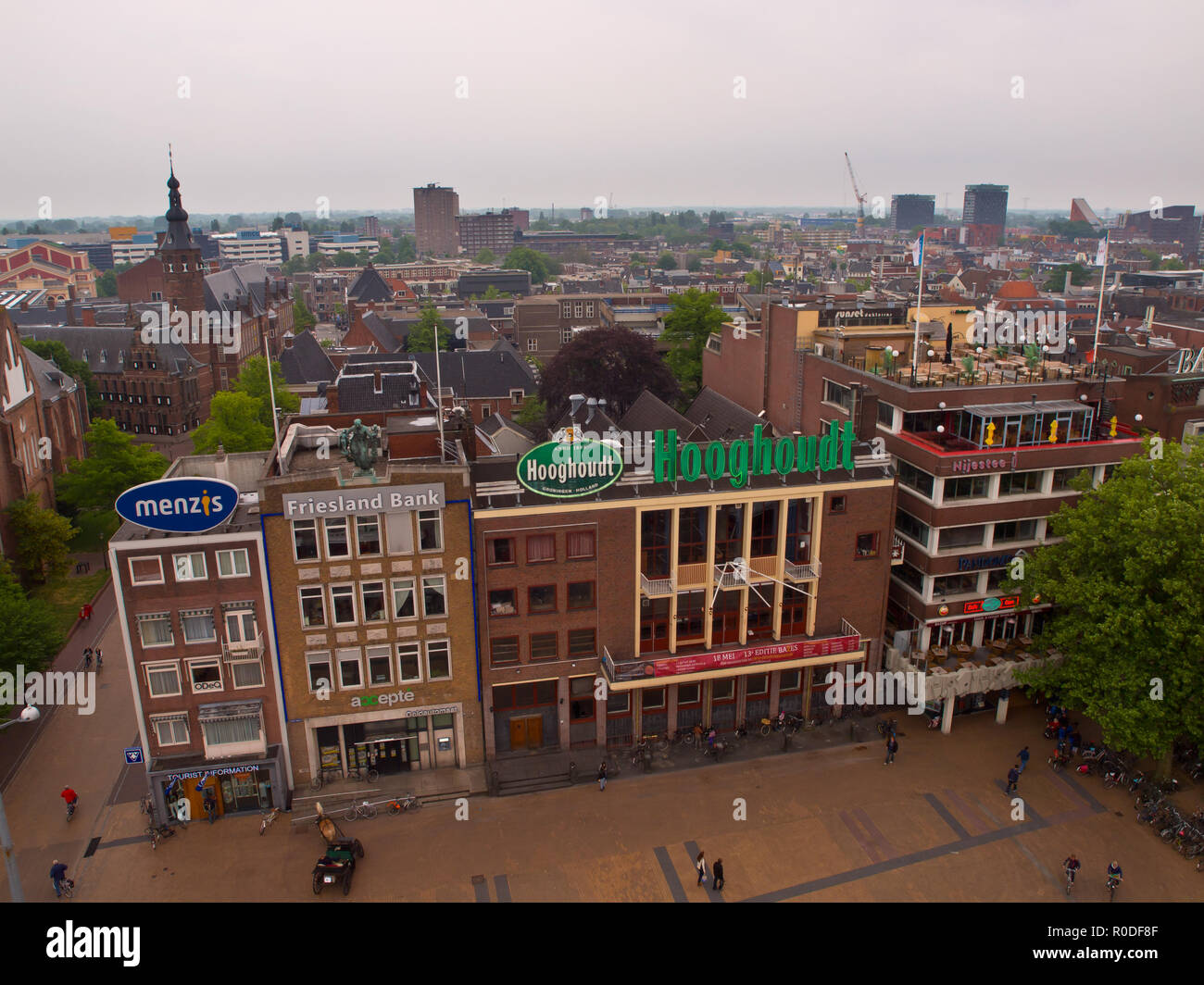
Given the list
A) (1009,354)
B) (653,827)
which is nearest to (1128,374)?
(1009,354)

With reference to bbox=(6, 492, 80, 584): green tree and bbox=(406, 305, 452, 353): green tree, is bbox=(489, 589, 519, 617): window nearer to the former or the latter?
bbox=(6, 492, 80, 584): green tree

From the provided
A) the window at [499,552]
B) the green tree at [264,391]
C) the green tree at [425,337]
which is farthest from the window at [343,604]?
the green tree at [425,337]

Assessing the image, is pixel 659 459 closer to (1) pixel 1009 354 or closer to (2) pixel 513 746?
(2) pixel 513 746

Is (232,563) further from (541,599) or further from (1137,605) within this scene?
(1137,605)

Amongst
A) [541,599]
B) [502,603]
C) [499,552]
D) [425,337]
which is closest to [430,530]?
[499,552]

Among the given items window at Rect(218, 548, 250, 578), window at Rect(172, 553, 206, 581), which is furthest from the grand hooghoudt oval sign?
window at Rect(172, 553, 206, 581)

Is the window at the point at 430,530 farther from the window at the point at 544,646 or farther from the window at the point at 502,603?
the window at the point at 544,646
